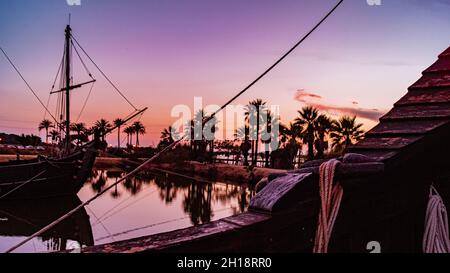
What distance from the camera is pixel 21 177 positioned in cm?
2795

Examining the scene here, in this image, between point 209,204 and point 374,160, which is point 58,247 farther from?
point 374,160

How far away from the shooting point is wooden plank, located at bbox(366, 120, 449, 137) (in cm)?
280

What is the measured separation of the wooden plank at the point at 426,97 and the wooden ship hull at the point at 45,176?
93.9 ft

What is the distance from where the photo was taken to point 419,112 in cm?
309

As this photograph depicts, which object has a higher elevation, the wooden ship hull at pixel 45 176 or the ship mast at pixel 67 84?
the ship mast at pixel 67 84

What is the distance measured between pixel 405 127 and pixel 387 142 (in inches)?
12.5

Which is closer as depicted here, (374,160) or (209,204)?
(374,160)

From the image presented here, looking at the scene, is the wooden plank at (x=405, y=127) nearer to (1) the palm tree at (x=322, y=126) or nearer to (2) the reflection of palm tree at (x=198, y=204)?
(2) the reflection of palm tree at (x=198, y=204)

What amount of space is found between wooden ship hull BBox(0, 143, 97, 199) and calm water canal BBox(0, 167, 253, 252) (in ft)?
2.87

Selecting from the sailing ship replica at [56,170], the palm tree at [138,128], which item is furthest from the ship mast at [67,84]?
the palm tree at [138,128]

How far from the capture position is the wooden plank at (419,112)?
2.93 metres

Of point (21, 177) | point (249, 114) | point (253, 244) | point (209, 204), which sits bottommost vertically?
point (209, 204)
